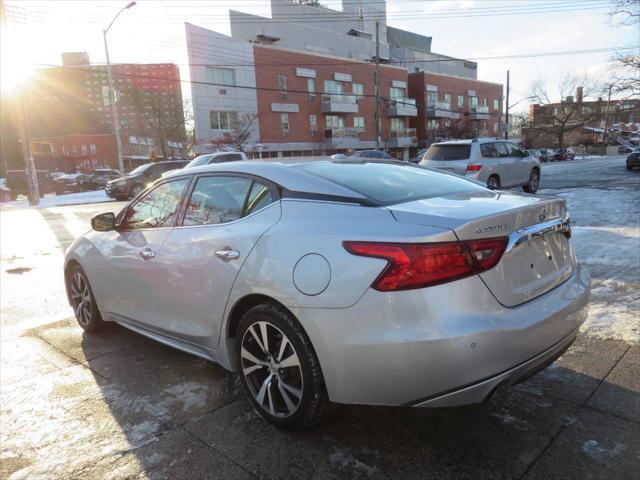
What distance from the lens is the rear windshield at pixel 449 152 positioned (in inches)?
505

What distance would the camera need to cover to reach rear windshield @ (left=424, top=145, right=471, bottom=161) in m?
12.8

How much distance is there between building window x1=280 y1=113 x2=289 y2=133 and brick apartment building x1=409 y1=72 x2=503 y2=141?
21.8 m

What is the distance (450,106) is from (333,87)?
2183 cm

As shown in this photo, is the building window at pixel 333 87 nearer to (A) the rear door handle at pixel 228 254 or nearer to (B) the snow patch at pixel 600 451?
(A) the rear door handle at pixel 228 254

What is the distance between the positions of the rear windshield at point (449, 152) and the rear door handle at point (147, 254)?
1075cm

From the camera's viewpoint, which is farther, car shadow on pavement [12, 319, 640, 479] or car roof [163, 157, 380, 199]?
car roof [163, 157, 380, 199]

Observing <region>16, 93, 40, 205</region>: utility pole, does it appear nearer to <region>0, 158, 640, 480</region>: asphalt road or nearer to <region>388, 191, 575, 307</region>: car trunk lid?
<region>0, 158, 640, 480</region>: asphalt road

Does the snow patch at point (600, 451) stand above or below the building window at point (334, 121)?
below

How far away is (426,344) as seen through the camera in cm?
212

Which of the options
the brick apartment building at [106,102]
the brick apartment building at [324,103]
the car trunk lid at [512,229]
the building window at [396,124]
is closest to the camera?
the car trunk lid at [512,229]

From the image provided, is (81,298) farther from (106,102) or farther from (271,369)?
(106,102)

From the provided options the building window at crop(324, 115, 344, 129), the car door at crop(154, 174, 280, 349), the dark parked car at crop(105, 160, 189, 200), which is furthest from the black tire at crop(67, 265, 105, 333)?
the building window at crop(324, 115, 344, 129)

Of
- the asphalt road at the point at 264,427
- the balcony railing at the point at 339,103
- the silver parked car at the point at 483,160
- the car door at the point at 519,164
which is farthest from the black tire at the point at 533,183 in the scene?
the balcony railing at the point at 339,103

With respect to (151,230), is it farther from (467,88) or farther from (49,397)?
(467,88)
